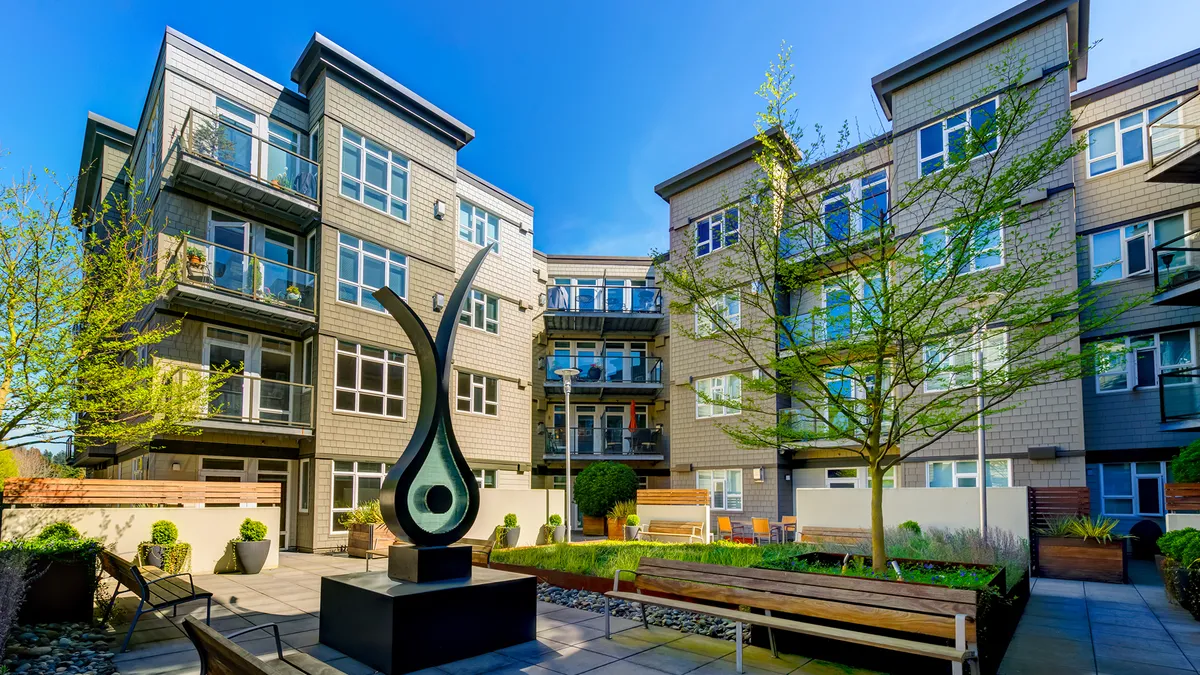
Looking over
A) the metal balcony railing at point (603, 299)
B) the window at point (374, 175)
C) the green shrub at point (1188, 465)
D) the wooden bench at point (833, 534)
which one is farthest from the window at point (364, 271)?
the green shrub at point (1188, 465)

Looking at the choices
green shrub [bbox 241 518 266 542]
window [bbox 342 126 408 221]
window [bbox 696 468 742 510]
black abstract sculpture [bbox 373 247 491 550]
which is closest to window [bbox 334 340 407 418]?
window [bbox 342 126 408 221]

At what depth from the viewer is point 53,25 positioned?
11.7 meters

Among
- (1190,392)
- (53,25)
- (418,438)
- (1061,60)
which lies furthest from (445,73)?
(1190,392)

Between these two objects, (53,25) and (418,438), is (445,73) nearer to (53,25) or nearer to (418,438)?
(53,25)

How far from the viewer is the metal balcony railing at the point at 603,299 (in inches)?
1129

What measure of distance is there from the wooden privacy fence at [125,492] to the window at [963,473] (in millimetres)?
15719

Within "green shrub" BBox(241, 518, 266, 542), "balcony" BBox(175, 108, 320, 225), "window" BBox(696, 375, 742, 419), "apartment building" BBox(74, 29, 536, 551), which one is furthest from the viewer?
"window" BBox(696, 375, 742, 419)

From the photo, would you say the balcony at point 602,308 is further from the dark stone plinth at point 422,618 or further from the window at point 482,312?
the dark stone plinth at point 422,618

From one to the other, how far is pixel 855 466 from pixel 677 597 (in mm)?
15100

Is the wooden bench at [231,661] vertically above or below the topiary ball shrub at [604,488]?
above

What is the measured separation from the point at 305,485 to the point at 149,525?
6333 millimetres

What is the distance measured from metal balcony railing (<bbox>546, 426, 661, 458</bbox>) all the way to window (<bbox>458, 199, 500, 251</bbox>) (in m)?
8.04

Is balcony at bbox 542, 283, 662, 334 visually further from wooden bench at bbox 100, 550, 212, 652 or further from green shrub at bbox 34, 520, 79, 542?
wooden bench at bbox 100, 550, 212, 652

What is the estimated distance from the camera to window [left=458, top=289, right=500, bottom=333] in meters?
23.5
